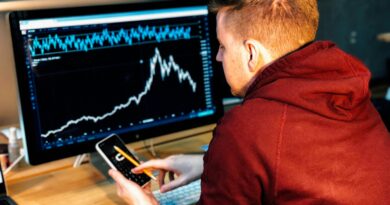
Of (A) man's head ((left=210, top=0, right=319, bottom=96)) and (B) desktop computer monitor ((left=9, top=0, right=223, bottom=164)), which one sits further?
(B) desktop computer monitor ((left=9, top=0, right=223, bottom=164))

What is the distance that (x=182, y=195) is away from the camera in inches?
46.9

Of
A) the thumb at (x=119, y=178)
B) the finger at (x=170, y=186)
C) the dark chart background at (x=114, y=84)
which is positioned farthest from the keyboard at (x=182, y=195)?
the dark chart background at (x=114, y=84)

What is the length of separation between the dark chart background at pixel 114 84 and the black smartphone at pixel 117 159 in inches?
3.0

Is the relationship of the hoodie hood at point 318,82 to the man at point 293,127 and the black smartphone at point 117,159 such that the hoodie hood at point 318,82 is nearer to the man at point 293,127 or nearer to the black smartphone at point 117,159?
the man at point 293,127

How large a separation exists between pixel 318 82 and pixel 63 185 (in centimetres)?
77

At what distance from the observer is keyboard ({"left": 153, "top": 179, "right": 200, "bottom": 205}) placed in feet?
3.82

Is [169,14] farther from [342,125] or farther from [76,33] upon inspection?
[342,125]

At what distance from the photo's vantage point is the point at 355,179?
33.5 inches

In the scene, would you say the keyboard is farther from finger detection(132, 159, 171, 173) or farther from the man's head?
the man's head

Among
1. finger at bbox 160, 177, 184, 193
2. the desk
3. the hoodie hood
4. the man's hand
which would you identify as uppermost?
the hoodie hood

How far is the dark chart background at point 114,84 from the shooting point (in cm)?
121

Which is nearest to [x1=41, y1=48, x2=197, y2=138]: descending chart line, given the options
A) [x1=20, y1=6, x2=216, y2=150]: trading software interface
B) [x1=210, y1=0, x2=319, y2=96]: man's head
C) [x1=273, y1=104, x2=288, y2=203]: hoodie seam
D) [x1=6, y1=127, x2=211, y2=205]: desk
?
[x1=20, y1=6, x2=216, y2=150]: trading software interface

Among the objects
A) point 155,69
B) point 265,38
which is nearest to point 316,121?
point 265,38

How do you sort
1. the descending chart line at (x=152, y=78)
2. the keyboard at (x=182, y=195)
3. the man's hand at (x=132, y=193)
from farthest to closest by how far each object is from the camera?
the descending chart line at (x=152, y=78)
the keyboard at (x=182, y=195)
the man's hand at (x=132, y=193)
